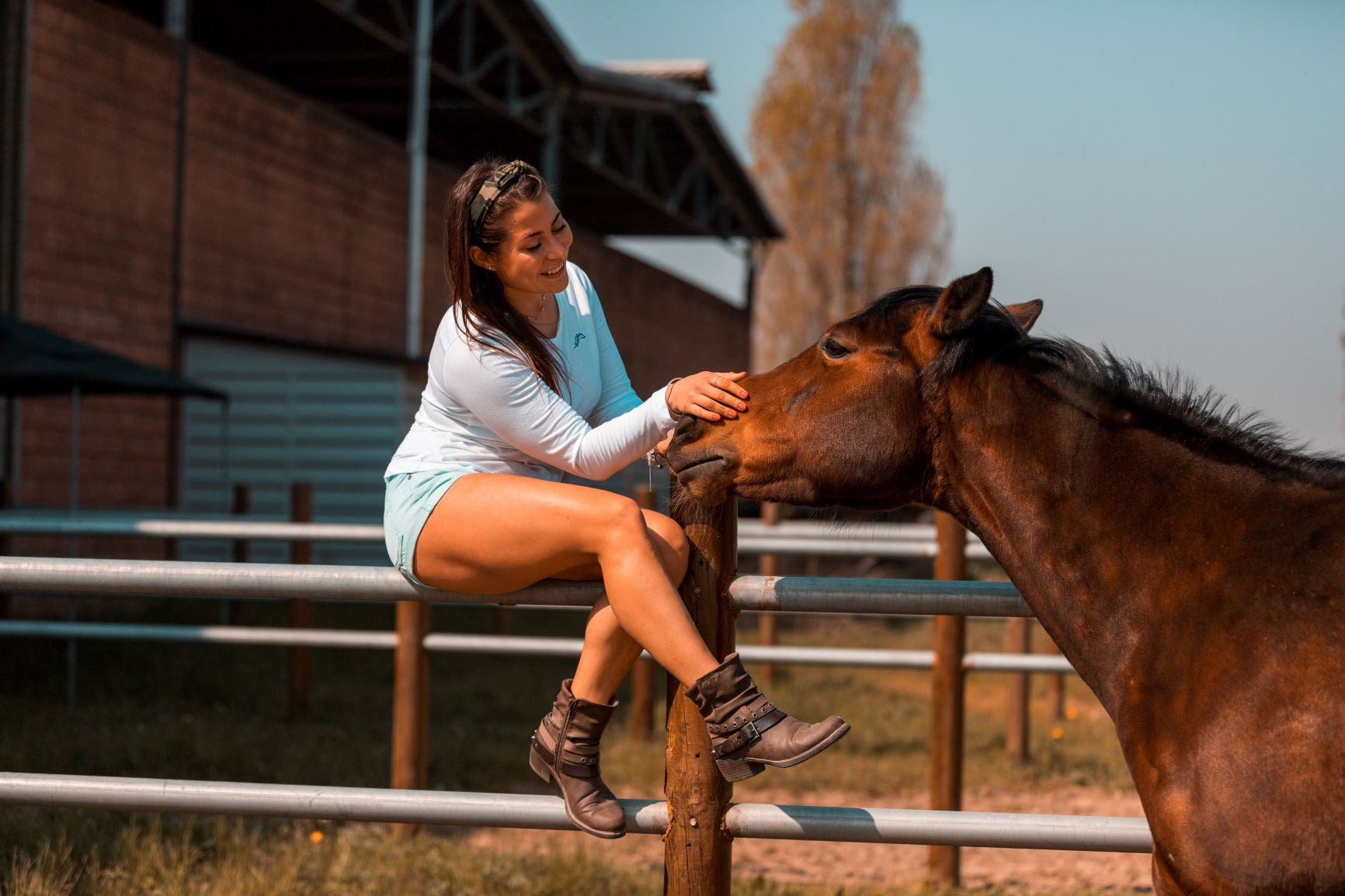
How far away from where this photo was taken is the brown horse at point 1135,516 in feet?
6.81

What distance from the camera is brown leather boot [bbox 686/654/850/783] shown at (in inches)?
96.1

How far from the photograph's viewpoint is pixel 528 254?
114 inches

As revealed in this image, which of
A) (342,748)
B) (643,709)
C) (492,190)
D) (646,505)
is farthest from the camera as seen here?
(646,505)

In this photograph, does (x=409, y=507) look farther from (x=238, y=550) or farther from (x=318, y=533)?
(x=238, y=550)

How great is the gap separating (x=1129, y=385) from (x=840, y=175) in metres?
33.4

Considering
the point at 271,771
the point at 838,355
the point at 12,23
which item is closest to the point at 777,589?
the point at 838,355

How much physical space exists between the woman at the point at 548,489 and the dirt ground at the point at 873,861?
88.4 inches

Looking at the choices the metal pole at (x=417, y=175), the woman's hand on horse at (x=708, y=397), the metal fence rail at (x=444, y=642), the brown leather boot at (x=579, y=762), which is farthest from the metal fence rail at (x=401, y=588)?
the metal pole at (x=417, y=175)

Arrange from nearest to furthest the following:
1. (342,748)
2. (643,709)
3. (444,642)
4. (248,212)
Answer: (444,642) < (342,748) < (643,709) < (248,212)

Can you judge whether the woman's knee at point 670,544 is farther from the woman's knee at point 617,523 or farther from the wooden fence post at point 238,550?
the wooden fence post at point 238,550

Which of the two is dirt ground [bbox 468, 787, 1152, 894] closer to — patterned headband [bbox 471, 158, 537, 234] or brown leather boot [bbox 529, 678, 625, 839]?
brown leather boot [bbox 529, 678, 625, 839]

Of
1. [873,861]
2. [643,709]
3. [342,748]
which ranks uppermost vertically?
[643,709]

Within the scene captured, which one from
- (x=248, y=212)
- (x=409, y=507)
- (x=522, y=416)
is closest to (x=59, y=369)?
(x=248, y=212)

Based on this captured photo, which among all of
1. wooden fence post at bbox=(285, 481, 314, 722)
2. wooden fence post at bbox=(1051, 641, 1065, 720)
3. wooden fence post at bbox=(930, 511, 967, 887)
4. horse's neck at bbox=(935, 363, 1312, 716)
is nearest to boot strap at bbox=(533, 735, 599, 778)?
horse's neck at bbox=(935, 363, 1312, 716)
